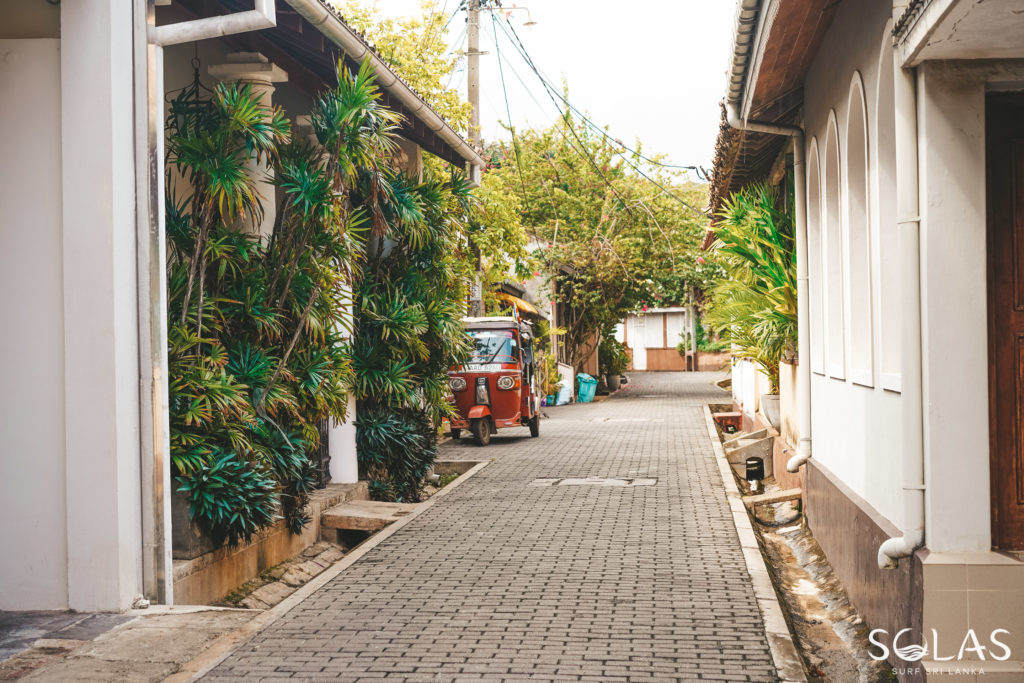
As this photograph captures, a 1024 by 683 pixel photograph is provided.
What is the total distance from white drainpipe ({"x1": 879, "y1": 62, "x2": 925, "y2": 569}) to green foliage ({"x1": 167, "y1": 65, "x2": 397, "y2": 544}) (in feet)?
14.8

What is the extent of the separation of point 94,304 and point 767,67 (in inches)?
203

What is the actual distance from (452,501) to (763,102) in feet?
18.0

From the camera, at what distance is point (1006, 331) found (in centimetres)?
518

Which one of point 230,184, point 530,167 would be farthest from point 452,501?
point 530,167

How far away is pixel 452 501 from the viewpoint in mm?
11859

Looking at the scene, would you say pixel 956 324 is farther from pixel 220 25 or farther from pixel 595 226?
pixel 595 226

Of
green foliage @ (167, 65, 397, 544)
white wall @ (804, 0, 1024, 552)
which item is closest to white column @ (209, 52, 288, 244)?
green foliage @ (167, 65, 397, 544)

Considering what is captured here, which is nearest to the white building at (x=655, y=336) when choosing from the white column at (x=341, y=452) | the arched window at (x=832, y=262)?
the white column at (x=341, y=452)

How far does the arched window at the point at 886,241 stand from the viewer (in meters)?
6.22

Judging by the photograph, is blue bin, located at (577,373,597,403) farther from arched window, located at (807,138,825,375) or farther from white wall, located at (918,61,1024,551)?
white wall, located at (918,61,1024,551)

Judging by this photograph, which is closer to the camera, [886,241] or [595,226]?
[886,241]

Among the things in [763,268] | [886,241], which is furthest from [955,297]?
[763,268]

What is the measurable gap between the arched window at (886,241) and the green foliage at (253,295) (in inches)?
165

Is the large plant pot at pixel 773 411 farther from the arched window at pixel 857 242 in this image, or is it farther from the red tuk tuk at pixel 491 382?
the arched window at pixel 857 242
